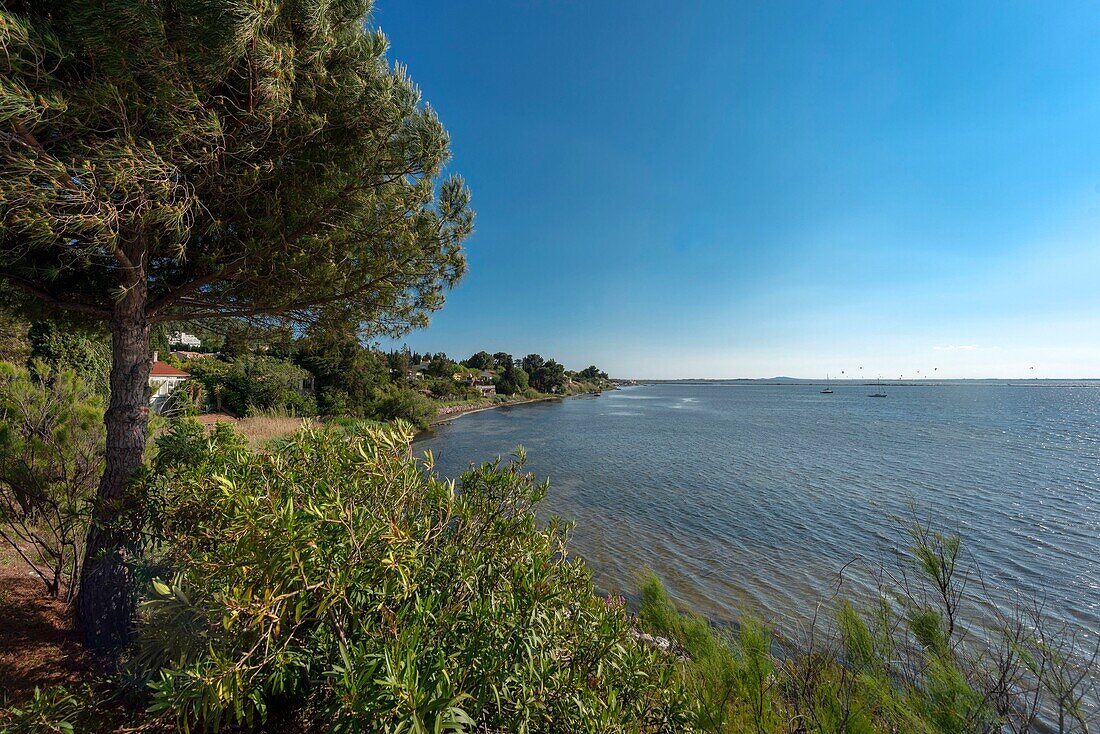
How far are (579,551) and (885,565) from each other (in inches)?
258

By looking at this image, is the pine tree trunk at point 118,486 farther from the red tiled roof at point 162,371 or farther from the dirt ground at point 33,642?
the red tiled roof at point 162,371

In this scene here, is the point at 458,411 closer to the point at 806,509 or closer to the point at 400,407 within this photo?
the point at 400,407

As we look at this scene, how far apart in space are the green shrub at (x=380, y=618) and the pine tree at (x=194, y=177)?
1.93 m

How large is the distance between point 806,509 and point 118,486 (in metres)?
15.4

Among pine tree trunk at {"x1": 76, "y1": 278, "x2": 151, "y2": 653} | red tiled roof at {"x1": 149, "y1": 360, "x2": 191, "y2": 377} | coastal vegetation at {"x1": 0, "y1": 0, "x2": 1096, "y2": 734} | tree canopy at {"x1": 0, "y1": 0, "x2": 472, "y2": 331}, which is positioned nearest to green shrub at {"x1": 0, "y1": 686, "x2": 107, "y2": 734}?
coastal vegetation at {"x1": 0, "y1": 0, "x2": 1096, "y2": 734}

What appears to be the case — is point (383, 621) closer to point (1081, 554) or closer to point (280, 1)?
point (280, 1)

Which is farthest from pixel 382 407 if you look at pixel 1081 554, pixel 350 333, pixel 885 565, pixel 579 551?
pixel 1081 554

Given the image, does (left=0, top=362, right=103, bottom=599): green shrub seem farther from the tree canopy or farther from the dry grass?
the dry grass

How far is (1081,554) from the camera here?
9266 millimetres

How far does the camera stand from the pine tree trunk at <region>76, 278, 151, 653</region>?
3338 millimetres

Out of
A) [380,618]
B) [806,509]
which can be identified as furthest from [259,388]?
[806,509]

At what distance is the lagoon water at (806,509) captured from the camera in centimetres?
807

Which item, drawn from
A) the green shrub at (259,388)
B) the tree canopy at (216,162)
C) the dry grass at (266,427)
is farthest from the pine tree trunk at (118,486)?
the green shrub at (259,388)

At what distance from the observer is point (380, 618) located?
2117 millimetres
